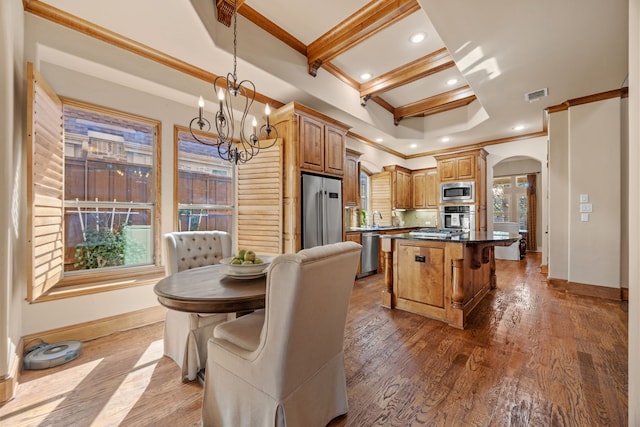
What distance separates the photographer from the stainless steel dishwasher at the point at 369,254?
4695mm

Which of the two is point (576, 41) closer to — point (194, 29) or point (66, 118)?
point (194, 29)

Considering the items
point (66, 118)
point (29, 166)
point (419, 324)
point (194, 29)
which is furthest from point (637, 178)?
point (66, 118)

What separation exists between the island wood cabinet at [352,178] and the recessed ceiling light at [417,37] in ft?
6.71

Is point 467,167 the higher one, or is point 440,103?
point 440,103

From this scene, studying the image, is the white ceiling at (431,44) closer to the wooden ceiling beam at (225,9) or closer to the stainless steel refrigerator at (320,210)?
the wooden ceiling beam at (225,9)

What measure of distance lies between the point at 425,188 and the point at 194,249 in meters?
5.74

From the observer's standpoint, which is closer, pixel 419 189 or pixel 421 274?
pixel 421 274

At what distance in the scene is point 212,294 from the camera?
1361 mm

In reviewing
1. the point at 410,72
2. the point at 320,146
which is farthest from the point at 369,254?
the point at 410,72

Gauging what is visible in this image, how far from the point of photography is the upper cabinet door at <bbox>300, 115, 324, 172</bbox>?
344 centimetres

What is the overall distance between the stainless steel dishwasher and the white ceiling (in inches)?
81.0

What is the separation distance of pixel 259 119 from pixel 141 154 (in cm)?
154

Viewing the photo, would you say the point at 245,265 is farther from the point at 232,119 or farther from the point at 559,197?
the point at 559,197

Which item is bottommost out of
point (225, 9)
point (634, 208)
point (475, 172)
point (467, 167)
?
point (634, 208)
